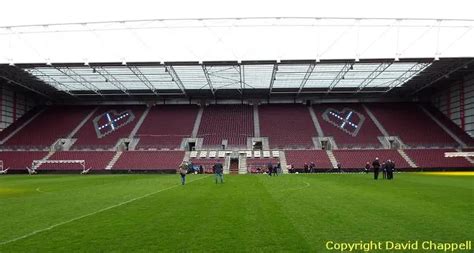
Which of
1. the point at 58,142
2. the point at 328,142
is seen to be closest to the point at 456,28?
the point at 328,142

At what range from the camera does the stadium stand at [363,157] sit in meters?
55.0

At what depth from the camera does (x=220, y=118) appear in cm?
6950

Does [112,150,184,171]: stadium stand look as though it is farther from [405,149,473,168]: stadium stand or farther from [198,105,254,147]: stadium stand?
[405,149,473,168]: stadium stand

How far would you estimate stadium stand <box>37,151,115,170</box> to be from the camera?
57.0 m

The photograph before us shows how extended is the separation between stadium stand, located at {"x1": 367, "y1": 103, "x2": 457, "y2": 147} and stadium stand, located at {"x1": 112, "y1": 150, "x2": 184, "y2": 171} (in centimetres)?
2943

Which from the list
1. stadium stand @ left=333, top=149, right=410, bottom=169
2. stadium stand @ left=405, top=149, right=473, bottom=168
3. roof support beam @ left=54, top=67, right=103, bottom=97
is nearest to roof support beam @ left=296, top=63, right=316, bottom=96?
stadium stand @ left=333, top=149, right=410, bottom=169

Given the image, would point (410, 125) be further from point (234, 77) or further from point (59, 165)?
point (59, 165)

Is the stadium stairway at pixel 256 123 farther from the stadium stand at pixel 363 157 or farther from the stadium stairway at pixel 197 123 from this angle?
the stadium stand at pixel 363 157

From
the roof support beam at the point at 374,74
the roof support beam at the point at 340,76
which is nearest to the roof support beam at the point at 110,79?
the roof support beam at the point at 340,76

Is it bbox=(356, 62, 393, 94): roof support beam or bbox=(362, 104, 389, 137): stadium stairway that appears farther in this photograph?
bbox=(362, 104, 389, 137): stadium stairway

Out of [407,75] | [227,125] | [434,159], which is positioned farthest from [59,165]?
[434,159]

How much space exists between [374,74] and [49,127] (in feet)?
150

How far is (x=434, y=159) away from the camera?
55.6m

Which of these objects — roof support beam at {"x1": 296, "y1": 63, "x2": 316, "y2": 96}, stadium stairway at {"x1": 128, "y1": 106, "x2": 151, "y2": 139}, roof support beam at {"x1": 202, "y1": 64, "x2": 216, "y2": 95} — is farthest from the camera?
stadium stairway at {"x1": 128, "y1": 106, "x2": 151, "y2": 139}
